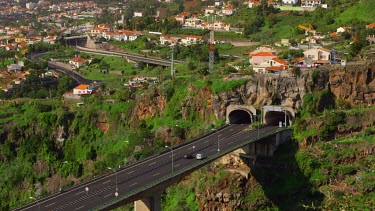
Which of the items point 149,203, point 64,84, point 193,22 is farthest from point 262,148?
point 193,22

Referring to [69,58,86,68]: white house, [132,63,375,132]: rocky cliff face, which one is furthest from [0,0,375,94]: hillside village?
[132,63,375,132]: rocky cliff face

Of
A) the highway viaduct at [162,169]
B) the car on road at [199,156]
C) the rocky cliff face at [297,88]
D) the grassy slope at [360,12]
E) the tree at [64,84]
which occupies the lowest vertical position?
the tree at [64,84]

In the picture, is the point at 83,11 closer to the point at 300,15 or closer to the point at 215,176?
the point at 300,15

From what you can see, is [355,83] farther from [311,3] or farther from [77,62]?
[311,3]

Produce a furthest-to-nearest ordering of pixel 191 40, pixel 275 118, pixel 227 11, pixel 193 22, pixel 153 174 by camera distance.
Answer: pixel 227 11 < pixel 193 22 < pixel 191 40 < pixel 275 118 < pixel 153 174

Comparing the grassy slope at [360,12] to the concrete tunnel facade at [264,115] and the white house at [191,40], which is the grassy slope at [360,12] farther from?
the concrete tunnel facade at [264,115]

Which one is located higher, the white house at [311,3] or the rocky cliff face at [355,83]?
the white house at [311,3]

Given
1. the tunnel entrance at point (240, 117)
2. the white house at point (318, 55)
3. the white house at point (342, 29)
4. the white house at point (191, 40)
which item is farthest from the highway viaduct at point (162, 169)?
the white house at point (191, 40)
